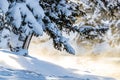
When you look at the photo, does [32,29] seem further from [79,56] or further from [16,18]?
[79,56]

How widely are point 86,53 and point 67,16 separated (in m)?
9.59

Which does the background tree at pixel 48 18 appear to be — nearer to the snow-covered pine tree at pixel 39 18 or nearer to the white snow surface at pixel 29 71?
the snow-covered pine tree at pixel 39 18

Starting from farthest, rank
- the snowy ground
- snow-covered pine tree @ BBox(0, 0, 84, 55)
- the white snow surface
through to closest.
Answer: snow-covered pine tree @ BBox(0, 0, 84, 55), the snowy ground, the white snow surface

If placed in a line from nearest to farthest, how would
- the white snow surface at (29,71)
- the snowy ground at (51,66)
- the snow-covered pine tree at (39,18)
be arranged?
the white snow surface at (29,71) < the snowy ground at (51,66) < the snow-covered pine tree at (39,18)

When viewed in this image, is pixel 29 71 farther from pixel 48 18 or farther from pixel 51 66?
pixel 48 18

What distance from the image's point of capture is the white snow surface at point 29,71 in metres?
5.98

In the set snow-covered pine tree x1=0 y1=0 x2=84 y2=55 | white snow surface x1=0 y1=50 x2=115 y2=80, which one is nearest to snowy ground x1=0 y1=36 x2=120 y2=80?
white snow surface x1=0 y1=50 x2=115 y2=80

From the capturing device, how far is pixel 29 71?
21.6 ft

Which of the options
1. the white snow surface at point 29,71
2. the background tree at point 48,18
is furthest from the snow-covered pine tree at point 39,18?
the white snow surface at point 29,71

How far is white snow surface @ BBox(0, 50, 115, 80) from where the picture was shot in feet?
19.6

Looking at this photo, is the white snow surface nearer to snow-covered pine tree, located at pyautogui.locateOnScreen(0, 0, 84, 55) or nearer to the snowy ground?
the snowy ground

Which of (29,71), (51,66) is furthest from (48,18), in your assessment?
(29,71)

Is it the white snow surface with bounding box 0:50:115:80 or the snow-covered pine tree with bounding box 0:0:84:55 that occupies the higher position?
the snow-covered pine tree with bounding box 0:0:84:55

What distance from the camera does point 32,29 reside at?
731 centimetres
